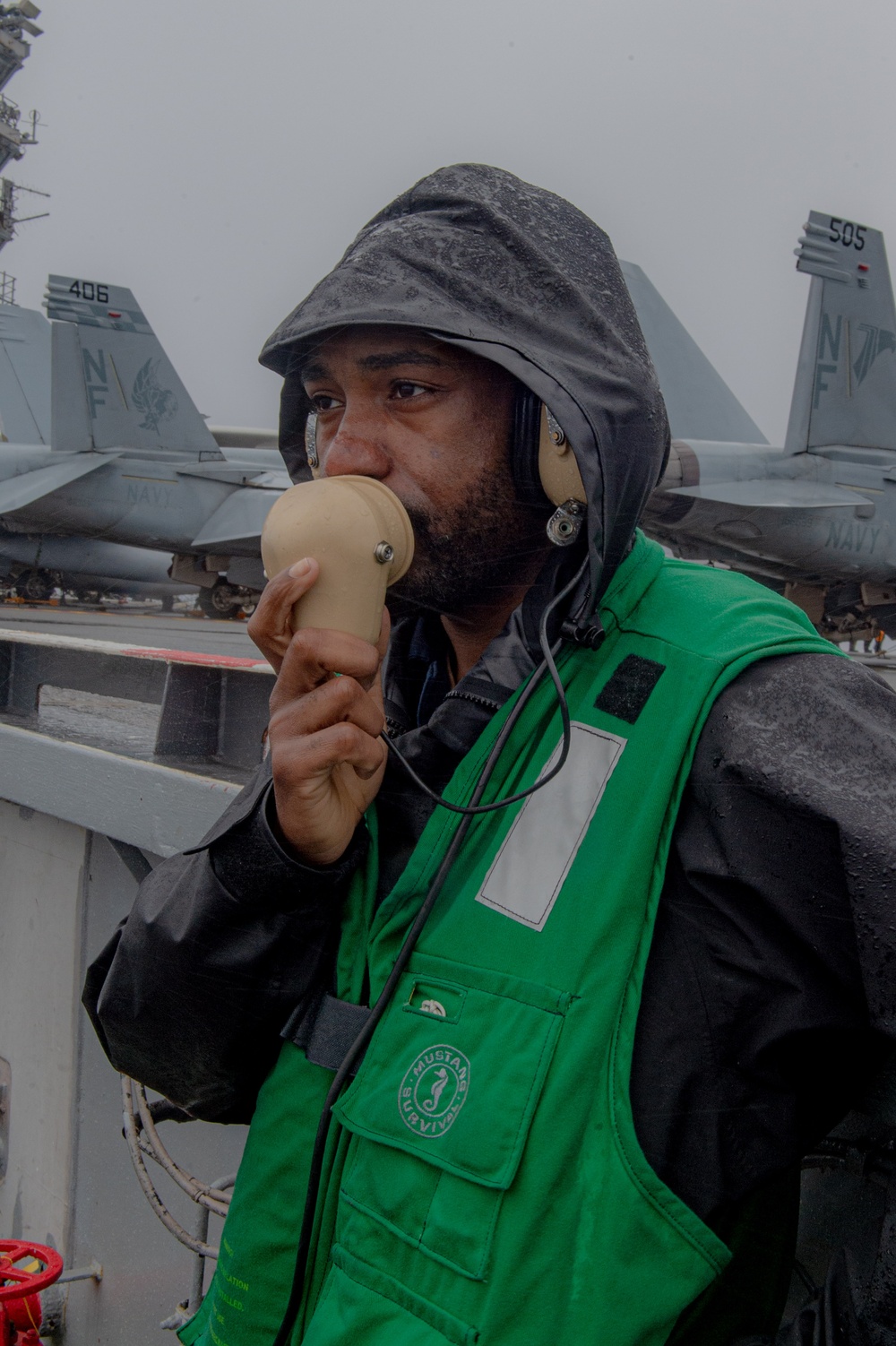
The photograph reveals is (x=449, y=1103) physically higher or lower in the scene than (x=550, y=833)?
lower

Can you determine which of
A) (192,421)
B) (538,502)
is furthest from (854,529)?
(538,502)

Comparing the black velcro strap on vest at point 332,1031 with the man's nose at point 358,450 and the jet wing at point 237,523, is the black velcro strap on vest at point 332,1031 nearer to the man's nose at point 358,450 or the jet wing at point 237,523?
the man's nose at point 358,450

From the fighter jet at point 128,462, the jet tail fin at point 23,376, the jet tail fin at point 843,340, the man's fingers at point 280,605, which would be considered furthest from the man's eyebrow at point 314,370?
the jet tail fin at point 23,376

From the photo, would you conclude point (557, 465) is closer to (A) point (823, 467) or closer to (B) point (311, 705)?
(B) point (311, 705)

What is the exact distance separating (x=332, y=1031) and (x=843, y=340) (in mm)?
14025

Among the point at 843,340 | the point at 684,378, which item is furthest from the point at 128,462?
the point at 843,340

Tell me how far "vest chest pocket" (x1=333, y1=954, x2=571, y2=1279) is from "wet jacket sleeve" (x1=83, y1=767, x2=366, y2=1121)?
20cm

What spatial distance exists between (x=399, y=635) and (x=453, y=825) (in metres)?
0.49

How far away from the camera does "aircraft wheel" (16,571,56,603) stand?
2308cm

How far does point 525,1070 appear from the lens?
96 cm

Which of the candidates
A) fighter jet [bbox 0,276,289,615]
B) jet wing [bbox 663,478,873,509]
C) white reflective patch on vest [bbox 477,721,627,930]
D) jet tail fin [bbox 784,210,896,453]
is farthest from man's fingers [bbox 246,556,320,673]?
fighter jet [bbox 0,276,289,615]

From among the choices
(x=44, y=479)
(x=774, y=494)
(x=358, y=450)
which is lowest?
(x=44, y=479)

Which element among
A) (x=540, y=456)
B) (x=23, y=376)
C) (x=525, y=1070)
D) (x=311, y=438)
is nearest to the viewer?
(x=525, y=1070)

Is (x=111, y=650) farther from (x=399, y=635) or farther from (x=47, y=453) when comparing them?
(x=47, y=453)
